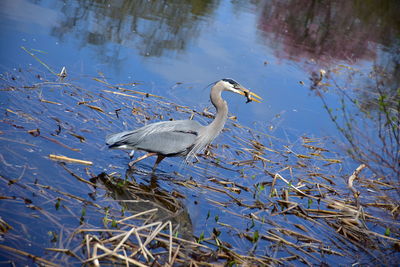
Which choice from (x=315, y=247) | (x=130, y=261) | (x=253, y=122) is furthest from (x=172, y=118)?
(x=130, y=261)

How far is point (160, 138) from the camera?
5.34 m

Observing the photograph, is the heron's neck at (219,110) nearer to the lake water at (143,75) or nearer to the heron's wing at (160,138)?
the heron's wing at (160,138)

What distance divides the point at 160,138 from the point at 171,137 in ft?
0.47

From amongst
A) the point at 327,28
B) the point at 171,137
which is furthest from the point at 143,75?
the point at 327,28

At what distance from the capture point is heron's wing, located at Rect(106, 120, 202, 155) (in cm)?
527

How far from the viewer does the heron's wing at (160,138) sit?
5270mm

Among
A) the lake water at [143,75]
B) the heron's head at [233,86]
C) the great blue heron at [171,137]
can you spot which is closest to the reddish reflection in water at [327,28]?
the lake water at [143,75]

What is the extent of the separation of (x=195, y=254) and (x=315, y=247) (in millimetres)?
1226

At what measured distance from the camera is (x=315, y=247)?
4.35m

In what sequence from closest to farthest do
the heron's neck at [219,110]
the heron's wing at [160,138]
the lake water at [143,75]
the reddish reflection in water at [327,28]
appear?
the lake water at [143,75], the heron's wing at [160,138], the heron's neck at [219,110], the reddish reflection in water at [327,28]

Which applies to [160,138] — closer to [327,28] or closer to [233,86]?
[233,86]

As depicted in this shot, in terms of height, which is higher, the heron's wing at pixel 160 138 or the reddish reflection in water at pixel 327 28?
the reddish reflection in water at pixel 327 28

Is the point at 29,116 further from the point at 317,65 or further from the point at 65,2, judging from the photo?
the point at 317,65

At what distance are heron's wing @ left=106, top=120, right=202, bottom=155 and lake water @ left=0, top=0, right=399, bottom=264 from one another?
0.88 ft
